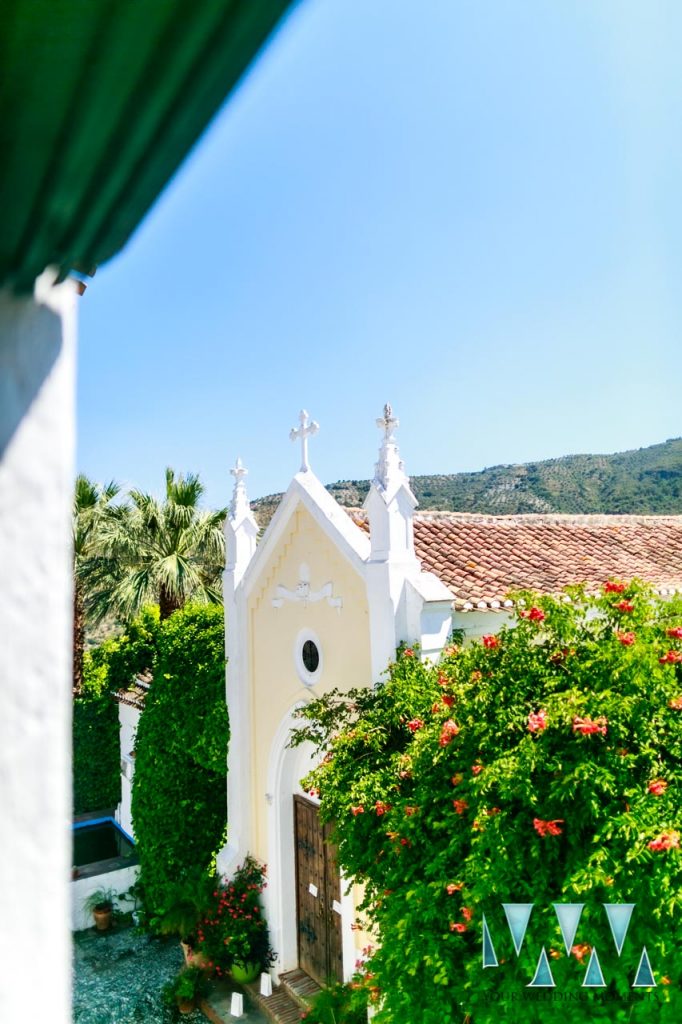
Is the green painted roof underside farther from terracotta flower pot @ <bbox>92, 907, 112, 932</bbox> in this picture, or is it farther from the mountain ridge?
the mountain ridge

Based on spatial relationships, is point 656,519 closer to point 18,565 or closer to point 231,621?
point 231,621

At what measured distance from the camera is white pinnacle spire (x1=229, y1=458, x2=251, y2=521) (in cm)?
1234

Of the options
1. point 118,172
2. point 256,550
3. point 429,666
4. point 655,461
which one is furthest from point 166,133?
point 655,461

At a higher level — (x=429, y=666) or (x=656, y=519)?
(x=656, y=519)

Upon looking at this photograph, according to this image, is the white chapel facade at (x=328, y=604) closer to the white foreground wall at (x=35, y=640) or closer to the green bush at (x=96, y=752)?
the white foreground wall at (x=35, y=640)

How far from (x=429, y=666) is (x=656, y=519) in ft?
28.5

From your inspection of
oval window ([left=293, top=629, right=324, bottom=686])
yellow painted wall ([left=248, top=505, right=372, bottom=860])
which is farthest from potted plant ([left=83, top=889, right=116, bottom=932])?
oval window ([left=293, top=629, right=324, bottom=686])

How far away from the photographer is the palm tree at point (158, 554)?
51.7 feet

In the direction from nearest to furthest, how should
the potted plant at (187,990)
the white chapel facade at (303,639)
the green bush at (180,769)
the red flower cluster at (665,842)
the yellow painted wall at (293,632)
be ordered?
1. the red flower cluster at (665,842)
2. the white chapel facade at (303,639)
3. the yellow painted wall at (293,632)
4. the potted plant at (187,990)
5. the green bush at (180,769)

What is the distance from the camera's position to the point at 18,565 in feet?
2.66

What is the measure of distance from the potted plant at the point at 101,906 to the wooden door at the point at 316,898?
4937mm

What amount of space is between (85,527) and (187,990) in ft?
33.0

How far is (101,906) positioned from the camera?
545 inches
